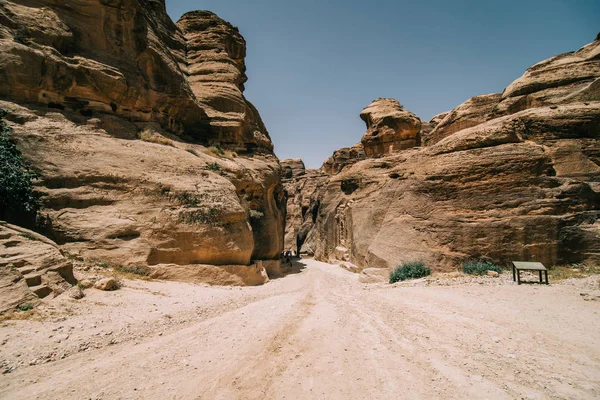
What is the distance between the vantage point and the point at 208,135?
21766 millimetres

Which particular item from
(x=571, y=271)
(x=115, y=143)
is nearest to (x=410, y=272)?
(x=571, y=271)

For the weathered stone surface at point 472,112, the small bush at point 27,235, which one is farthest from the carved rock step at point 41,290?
the weathered stone surface at point 472,112

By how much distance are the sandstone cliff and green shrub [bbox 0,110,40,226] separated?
1407cm

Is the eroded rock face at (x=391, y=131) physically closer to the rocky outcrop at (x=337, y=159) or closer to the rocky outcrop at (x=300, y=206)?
the rocky outcrop at (x=300, y=206)

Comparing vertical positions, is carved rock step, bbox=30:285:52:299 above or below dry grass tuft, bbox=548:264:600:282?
above

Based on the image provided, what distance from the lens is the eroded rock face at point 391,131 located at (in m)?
27.2

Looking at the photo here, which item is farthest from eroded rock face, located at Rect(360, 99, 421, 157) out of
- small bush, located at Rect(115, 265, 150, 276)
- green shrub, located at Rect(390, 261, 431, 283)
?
small bush, located at Rect(115, 265, 150, 276)

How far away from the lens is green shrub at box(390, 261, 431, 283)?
1182cm

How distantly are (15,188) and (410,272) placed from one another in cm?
1423

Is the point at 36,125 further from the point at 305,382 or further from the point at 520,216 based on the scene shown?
the point at 520,216

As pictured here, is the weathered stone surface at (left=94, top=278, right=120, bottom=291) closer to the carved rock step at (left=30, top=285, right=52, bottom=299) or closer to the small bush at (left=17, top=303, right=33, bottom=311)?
the carved rock step at (left=30, top=285, right=52, bottom=299)

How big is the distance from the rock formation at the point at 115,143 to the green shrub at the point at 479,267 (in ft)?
31.0

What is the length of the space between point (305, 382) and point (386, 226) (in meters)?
12.0

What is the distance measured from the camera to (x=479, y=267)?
10.8 m
